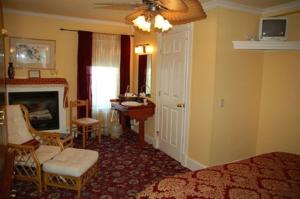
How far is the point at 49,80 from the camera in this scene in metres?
4.74

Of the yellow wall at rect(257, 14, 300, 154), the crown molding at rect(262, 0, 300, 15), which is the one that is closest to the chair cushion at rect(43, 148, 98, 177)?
the yellow wall at rect(257, 14, 300, 154)

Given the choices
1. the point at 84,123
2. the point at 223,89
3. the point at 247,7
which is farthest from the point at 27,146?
the point at 247,7

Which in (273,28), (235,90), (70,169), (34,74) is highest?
(273,28)

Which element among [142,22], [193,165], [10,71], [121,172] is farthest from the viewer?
Answer: [10,71]

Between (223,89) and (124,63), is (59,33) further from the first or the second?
(223,89)

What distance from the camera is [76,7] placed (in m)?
4.03

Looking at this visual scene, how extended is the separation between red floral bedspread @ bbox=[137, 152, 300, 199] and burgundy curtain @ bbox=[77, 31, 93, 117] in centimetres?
351

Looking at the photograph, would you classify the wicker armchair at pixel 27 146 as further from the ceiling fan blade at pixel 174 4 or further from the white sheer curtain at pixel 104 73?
the ceiling fan blade at pixel 174 4

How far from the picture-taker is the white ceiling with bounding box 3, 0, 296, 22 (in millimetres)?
3350

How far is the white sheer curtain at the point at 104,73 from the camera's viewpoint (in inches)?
204

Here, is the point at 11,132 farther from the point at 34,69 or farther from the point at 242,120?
the point at 242,120

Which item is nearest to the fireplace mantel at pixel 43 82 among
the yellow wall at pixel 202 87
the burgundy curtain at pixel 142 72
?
the burgundy curtain at pixel 142 72

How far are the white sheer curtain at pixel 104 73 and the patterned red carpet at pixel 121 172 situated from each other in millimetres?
759

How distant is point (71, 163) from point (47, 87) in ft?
8.08
